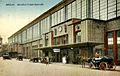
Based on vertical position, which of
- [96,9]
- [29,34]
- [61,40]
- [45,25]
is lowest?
[61,40]

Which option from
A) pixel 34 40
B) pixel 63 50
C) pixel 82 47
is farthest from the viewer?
pixel 34 40

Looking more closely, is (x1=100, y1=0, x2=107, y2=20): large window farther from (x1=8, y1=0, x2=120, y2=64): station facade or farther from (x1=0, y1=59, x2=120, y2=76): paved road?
(x1=0, y1=59, x2=120, y2=76): paved road

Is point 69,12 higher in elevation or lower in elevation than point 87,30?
higher

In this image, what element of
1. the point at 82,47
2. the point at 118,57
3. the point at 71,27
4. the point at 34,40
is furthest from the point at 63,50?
the point at 34,40

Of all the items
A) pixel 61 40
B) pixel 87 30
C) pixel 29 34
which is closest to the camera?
pixel 87 30

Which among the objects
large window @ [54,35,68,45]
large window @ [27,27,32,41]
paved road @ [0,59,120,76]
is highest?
large window @ [27,27,32,41]

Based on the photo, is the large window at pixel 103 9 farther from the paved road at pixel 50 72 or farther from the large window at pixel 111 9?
the paved road at pixel 50 72

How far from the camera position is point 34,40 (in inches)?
3073

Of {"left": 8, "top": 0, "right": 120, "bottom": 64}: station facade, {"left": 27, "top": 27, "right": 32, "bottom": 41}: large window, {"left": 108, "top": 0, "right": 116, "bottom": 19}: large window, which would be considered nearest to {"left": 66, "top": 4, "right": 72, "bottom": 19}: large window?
{"left": 8, "top": 0, "right": 120, "bottom": 64}: station facade

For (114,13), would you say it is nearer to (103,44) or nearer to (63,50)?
(103,44)

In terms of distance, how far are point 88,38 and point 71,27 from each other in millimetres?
6597

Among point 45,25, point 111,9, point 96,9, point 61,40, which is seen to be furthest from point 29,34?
point 111,9

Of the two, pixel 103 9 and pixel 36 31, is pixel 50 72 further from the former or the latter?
pixel 36 31

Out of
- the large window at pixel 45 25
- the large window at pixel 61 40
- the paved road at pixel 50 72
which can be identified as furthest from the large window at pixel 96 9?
the large window at pixel 45 25
